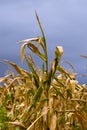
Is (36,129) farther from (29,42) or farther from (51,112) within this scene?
(29,42)

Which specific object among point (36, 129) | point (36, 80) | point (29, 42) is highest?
point (29, 42)

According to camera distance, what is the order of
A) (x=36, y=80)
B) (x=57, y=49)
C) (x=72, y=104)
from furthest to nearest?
1. (x=72, y=104)
2. (x=36, y=80)
3. (x=57, y=49)

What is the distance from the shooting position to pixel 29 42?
9.78 feet

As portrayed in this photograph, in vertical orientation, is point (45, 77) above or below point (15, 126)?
above

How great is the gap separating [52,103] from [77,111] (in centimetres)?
19

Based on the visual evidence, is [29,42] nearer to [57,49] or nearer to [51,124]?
[57,49]

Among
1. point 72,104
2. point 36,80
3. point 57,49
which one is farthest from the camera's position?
point 72,104

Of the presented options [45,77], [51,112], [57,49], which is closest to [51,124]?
[51,112]

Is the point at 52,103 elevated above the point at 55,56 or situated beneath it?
situated beneath

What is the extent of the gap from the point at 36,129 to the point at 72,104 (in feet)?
1.43

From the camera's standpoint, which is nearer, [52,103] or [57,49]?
[57,49]

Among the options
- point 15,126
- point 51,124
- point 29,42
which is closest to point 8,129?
point 15,126

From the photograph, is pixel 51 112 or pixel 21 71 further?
pixel 21 71

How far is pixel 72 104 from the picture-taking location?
3279mm
